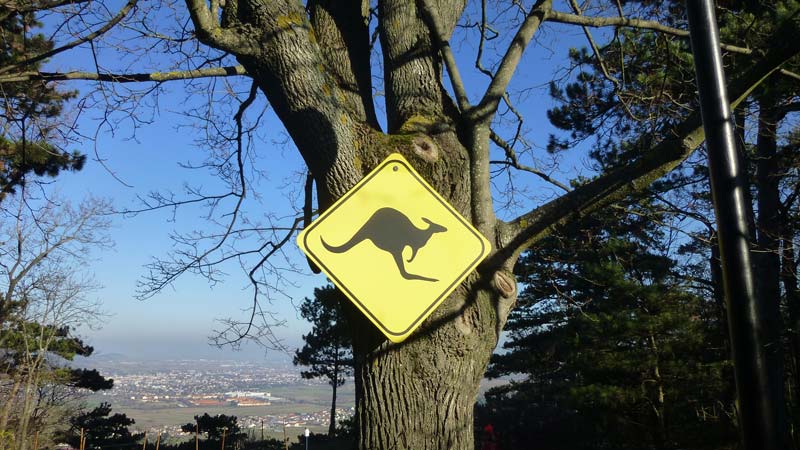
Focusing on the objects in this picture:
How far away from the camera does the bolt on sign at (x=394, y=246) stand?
2238 mm

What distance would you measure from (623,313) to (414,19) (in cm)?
1332

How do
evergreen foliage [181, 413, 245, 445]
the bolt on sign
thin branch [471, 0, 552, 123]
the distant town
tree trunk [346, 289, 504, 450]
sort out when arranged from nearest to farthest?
1. the bolt on sign
2. tree trunk [346, 289, 504, 450]
3. thin branch [471, 0, 552, 123]
4. evergreen foliage [181, 413, 245, 445]
5. the distant town

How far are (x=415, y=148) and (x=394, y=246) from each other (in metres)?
0.72

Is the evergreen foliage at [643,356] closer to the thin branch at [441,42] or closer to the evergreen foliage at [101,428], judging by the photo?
the thin branch at [441,42]

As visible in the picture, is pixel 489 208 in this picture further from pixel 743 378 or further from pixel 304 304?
pixel 304 304

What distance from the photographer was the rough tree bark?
2482 millimetres

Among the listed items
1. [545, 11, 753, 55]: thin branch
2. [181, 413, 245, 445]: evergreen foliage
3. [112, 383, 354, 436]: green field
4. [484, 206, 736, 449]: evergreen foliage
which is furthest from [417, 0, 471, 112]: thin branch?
[112, 383, 354, 436]: green field

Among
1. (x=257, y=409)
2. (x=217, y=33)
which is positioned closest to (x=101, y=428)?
(x=257, y=409)

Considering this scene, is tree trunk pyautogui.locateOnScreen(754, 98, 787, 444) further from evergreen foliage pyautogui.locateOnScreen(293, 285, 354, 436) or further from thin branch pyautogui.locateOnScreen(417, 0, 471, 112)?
evergreen foliage pyautogui.locateOnScreen(293, 285, 354, 436)

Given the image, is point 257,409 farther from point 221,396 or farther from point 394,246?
point 394,246

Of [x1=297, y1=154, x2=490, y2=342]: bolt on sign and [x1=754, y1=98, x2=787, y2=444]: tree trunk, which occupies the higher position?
[x1=754, y1=98, x2=787, y2=444]: tree trunk

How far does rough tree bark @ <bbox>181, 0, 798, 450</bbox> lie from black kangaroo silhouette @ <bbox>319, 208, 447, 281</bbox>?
37 cm

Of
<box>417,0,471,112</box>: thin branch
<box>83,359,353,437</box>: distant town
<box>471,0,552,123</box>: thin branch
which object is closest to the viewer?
<box>471,0,552,123</box>: thin branch

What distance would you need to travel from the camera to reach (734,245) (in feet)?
6.81
